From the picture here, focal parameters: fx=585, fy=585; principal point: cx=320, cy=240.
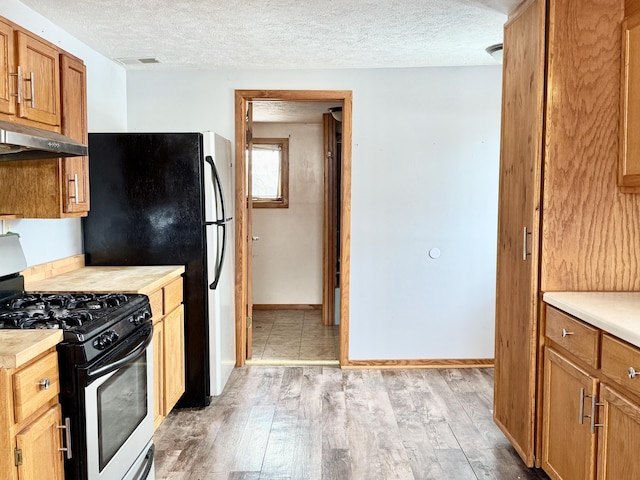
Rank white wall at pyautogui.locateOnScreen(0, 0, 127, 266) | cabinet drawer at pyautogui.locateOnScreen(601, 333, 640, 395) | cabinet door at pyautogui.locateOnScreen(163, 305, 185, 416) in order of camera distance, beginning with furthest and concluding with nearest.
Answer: cabinet door at pyautogui.locateOnScreen(163, 305, 185, 416) → white wall at pyautogui.locateOnScreen(0, 0, 127, 266) → cabinet drawer at pyautogui.locateOnScreen(601, 333, 640, 395)

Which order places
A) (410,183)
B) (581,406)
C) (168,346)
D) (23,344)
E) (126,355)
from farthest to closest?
(410,183), (168,346), (126,355), (581,406), (23,344)

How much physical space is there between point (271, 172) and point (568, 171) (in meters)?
4.42

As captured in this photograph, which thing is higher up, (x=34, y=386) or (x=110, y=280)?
(x=110, y=280)

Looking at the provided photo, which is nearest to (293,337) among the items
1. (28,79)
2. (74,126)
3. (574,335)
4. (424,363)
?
(424,363)

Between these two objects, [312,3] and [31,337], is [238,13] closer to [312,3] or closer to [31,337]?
[312,3]

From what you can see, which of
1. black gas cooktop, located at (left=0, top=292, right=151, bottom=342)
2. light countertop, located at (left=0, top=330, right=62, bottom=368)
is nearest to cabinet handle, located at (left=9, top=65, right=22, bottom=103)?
black gas cooktop, located at (left=0, top=292, right=151, bottom=342)

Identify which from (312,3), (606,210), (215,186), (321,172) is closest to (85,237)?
(215,186)

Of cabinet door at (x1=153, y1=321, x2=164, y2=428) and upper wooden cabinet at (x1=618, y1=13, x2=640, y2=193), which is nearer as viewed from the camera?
upper wooden cabinet at (x1=618, y1=13, x2=640, y2=193)

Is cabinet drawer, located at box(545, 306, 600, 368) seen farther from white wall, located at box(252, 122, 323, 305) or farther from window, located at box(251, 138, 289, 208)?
window, located at box(251, 138, 289, 208)

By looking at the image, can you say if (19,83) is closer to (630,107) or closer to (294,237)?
(630,107)

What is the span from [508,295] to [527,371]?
0.44 m

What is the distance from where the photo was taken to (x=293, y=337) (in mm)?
5309

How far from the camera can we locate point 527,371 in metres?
2.63

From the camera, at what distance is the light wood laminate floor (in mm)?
2746
